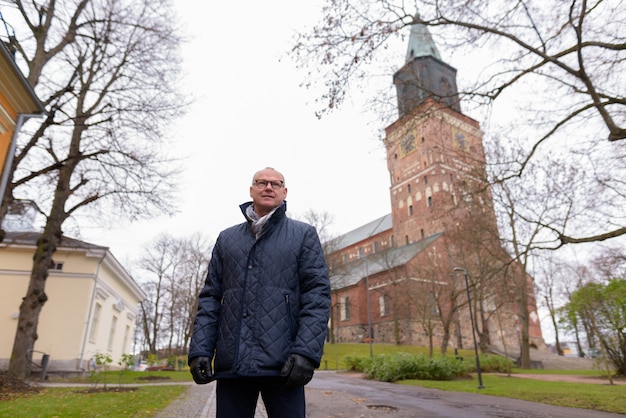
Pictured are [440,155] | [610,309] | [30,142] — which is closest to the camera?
[440,155]

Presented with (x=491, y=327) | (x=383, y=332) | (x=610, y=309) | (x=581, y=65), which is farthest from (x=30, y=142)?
(x=491, y=327)

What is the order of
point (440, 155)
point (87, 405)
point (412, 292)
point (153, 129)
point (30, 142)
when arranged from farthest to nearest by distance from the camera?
point (412, 292)
point (153, 129)
point (30, 142)
point (440, 155)
point (87, 405)

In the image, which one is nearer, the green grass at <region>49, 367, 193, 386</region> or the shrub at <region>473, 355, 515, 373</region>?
the green grass at <region>49, 367, 193, 386</region>

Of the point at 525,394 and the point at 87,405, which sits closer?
the point at 87,405

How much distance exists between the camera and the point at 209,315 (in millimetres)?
2615

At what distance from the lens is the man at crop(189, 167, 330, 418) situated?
233 centimetres

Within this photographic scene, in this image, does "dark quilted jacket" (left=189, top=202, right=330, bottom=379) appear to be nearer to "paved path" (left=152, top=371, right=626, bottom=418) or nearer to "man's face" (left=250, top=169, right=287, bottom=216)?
"man's face" (left=250, top=169, right=287, bottom=216)

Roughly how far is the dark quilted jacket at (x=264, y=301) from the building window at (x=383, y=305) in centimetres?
3800

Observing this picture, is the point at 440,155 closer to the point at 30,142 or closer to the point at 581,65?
the point at 581,65

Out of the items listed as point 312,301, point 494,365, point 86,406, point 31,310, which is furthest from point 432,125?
point 494,365

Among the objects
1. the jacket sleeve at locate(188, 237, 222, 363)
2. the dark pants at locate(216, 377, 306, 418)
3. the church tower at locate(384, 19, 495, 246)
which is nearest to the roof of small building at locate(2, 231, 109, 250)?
the church tower at locate(384, 19, 495, 246)

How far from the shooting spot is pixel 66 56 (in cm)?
1305

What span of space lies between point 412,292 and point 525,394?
18.6 meters

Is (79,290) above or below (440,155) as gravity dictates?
below
